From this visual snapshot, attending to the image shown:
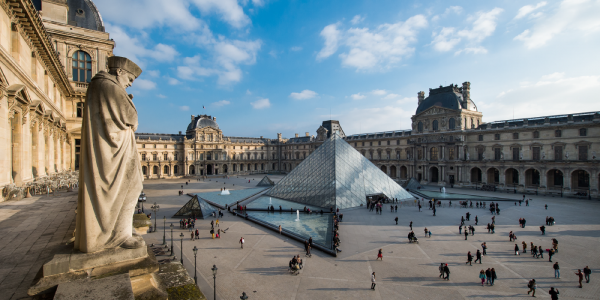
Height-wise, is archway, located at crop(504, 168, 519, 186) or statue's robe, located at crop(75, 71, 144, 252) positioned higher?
statue's robe, located at crop(75, 71, 144, 252)

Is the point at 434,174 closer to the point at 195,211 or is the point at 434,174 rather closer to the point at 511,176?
the point at 511,176

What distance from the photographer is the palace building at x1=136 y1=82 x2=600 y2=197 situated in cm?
3092

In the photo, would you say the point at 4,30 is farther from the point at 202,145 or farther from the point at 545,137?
the point at 202,145

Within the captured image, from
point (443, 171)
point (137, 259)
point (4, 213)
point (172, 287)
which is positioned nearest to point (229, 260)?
point (4, 213)

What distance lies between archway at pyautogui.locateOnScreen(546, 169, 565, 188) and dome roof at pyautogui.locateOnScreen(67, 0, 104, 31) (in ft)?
169

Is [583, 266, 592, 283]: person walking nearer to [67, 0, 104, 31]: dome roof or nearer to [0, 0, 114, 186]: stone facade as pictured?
[0, 0, 114, 186]: stone facade

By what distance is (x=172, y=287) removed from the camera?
3590 mm

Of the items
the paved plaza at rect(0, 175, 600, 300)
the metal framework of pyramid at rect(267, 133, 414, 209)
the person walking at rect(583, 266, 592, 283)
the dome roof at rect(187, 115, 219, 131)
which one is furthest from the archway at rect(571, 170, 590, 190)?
the dome roof at rect(187, 115, 219, 131)

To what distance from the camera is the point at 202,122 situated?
61125 mm

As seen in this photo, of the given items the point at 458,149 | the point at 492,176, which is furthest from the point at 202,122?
the point at 492,176

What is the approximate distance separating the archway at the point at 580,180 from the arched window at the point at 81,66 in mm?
51414

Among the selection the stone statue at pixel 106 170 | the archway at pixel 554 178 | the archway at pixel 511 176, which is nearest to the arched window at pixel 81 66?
the stone statue at pixel 106 170

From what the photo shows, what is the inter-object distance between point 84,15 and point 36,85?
1617 centimetres

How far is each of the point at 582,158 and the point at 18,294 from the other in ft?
144
